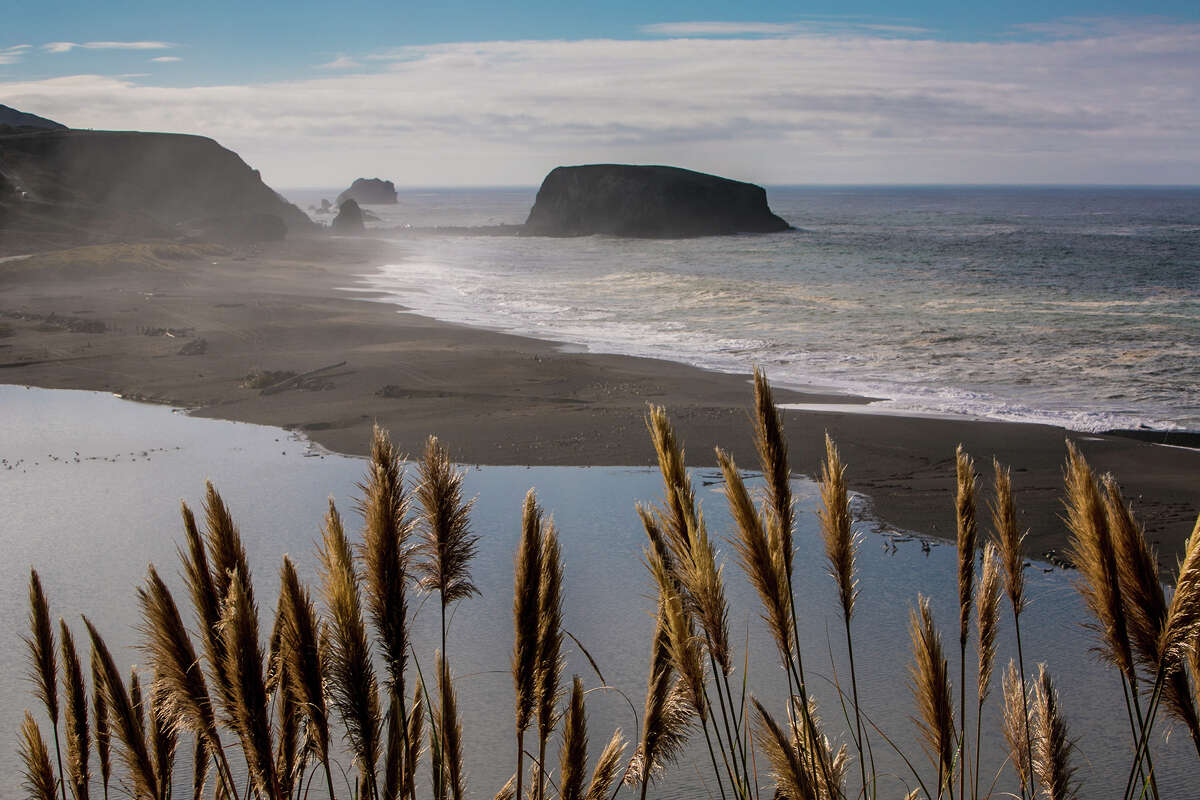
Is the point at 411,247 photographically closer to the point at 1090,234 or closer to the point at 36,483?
the point at 1090,234

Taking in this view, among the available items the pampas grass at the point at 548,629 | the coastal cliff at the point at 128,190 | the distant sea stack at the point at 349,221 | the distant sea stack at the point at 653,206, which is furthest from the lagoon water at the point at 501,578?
the distant sea stack at the point at 653,206

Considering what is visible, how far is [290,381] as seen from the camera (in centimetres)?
1516

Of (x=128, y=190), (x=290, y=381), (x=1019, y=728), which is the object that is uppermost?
(x=128, y=190)

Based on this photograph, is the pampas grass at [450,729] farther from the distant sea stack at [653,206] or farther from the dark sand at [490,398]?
the distant sea stack at [653,206]

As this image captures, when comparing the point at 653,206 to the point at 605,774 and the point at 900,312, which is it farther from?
the point at 605,774

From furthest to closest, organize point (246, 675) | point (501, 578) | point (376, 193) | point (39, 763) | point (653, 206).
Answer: point (376, 193), point (653, 206), point (501, 578), point (39, 763), point (246, 675)

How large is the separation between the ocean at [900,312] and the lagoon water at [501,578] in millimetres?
3637

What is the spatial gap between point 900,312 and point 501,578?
20.8 m

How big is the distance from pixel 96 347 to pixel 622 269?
27022 millimetres

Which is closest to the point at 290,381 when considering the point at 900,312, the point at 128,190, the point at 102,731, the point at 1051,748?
the point at 102,731

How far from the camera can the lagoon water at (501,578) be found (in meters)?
5.09

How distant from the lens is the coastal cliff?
41812mm

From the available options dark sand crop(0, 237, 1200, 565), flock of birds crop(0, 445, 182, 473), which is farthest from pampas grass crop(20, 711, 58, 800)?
flock of birds crop(0, 445, 182, 473)

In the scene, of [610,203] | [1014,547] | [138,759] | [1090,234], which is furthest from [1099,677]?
[610,203]
